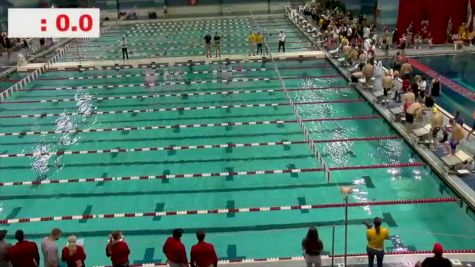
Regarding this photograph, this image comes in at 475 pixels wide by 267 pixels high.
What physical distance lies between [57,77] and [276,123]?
9220mm

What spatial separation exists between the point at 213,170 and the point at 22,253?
4.61 meters

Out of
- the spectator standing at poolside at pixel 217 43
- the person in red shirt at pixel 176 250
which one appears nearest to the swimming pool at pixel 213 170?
the person in red shirt at pixel 176 250

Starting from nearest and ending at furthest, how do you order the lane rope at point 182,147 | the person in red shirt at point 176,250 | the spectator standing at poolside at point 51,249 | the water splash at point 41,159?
the person in red shirt at point 176,250 < the spectator standing at poolside at point 51,249 < the water splash at point 41,159 < the lane rope at point 182,147

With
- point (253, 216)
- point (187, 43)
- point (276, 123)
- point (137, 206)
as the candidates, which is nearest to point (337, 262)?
point (253, 216)

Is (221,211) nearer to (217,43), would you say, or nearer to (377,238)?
(377,238)

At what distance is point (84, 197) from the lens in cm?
859

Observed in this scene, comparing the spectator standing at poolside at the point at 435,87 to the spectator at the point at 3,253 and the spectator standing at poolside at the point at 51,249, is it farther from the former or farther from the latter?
the spectator at the point at 3,253

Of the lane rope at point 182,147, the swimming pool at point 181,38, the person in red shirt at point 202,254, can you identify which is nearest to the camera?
the person in red shirt at point 202,254

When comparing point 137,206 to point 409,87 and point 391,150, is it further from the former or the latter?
point 409,87

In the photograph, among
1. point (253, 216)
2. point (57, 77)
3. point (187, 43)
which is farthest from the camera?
point (187, 43)

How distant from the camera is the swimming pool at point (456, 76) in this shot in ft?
40.4

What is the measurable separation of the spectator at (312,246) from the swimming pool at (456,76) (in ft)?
24.3

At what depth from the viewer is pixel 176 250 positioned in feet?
17.2

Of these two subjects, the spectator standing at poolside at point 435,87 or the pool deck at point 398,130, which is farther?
the spectator standing at poolside at point 435,87
